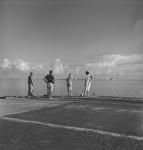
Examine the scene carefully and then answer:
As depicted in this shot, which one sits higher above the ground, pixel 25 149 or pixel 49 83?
pixel 49 83

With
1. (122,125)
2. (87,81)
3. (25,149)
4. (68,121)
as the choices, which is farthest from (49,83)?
(25,149)

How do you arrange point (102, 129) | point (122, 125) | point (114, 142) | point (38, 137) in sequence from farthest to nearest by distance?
1. point (122, 125)
2. point (102, 129)
3. point (38, 137)
4. point (114, 142)

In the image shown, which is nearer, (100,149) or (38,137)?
(100,149)

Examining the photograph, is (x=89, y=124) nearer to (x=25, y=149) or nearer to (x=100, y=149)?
(x=100, y=149)

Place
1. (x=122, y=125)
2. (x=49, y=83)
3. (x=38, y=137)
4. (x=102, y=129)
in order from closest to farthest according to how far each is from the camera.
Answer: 1. (x=38, y=137)
2. (x=102, y=129)
3. (x=122, y=125)
4. (x=49, y=83)

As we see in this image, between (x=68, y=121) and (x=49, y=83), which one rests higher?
(x=49, y=83)

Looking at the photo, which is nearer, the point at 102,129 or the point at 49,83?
the point at 102,129

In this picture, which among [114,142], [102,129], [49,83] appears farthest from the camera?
[49,83]

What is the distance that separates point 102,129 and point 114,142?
0.93m

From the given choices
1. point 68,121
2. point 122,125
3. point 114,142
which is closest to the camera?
point 114,142

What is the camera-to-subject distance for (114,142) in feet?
12.4

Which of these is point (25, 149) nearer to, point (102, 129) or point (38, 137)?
point (38, 137)

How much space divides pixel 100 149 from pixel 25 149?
1.51 metres

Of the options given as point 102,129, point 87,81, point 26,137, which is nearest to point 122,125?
point 102,129
